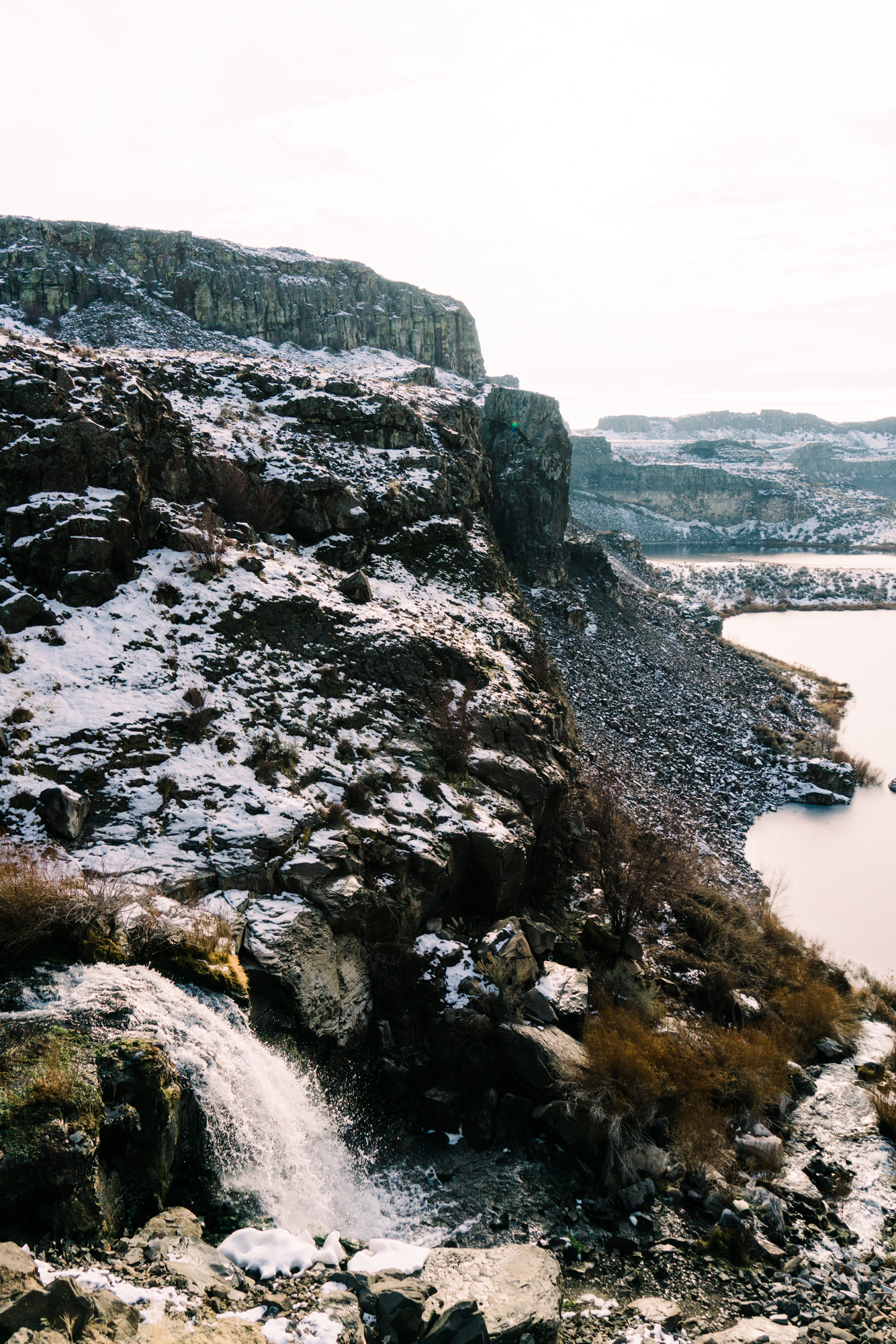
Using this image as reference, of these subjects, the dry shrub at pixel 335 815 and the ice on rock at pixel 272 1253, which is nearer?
the ice on rock at pixel 272 1253

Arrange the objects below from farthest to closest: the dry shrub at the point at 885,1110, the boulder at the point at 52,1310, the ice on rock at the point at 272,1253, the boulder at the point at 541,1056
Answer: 1. the dry shrub at the point at 885,1110
2. the boulder at the point at 541,1056
3. the ice on rock at the point at 272,1253
4. the boulder at the point at 52,1310

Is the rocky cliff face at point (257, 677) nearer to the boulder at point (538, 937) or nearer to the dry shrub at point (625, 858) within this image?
the boulder at point (538, 937)

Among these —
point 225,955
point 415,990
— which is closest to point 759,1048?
point 415,990

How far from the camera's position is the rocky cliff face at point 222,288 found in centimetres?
6856

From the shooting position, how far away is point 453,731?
1775 centimetres

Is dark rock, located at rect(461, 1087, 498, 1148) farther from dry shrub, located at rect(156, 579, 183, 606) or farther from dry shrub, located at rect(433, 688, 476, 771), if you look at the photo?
dry shrub, located at rect(156, 579, 183, 606)

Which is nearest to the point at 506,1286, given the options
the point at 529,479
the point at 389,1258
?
the point at 389,1258

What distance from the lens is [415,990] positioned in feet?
41.5

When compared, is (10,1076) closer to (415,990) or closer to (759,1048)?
(415,990)

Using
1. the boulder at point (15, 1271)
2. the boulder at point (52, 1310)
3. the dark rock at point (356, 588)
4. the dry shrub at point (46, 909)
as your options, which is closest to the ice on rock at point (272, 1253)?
the boulder at point (52, 1310)

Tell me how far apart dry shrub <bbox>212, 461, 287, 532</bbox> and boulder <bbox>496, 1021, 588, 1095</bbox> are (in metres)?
16.0

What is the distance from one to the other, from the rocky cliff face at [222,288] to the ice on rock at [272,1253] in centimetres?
7940

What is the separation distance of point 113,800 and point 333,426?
745 inches

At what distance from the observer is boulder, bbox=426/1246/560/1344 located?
741cm
